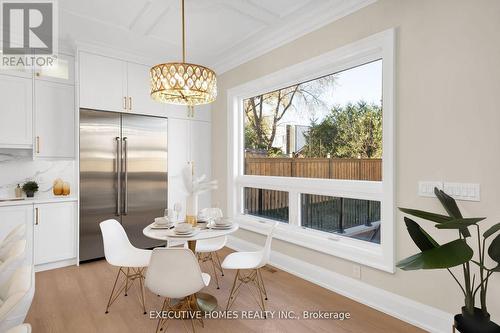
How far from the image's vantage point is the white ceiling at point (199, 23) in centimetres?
287

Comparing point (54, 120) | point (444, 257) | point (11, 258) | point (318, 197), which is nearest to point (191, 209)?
point (11, 258)

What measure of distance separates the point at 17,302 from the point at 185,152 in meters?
3.48

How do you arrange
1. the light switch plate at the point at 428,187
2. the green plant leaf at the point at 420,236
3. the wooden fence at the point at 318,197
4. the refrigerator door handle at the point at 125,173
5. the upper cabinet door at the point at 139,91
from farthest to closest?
the upper cabinet door at the point at 139,91, the refrigerator door handle at the point at 125,173, the wooden fence at the point at 318,197, the light switch plate at the point at 428,187, the green plant leaf at the point at 420,236

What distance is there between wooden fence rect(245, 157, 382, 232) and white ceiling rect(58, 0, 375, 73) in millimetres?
1494

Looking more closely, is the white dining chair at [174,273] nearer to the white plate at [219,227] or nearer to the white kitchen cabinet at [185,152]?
the white plate at [219,227]

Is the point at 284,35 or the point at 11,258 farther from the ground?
the point at 284,35

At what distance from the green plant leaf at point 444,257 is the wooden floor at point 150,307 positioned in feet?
3.76

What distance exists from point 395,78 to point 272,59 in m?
1.67

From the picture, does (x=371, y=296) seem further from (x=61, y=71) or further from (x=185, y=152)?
(x=61, y=71)

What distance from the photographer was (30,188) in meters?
3.61

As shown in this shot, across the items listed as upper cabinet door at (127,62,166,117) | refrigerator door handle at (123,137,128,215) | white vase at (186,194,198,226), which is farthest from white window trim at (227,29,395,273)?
refrigerator door handle at (123,137,128,215)

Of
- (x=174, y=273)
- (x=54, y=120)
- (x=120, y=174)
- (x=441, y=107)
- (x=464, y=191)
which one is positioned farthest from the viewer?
(x=120, y=174)

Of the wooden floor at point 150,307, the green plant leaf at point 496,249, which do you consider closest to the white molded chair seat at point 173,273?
the wooden floor at point 150,307

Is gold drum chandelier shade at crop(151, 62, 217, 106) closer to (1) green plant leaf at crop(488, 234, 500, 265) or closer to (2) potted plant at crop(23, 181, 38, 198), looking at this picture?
(1) green plant leaf at crop(488, 234, 500, 265)
